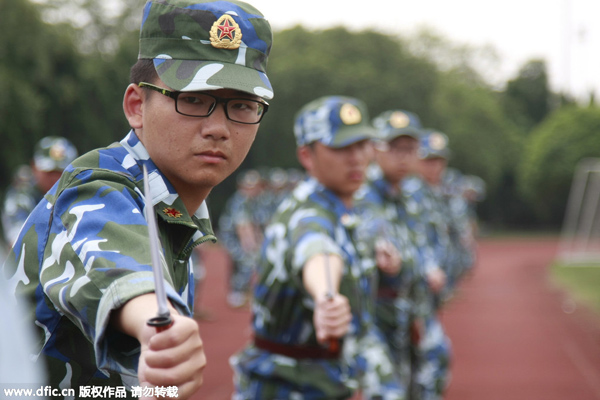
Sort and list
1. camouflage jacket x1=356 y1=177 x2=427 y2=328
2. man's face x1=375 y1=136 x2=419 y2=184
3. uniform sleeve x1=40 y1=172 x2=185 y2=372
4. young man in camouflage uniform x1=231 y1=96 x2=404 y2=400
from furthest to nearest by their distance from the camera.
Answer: man's face x1=375 y1=136 x2=419 y2=184 → camouflage jacket x1=356 y1=177 x2=427 y2=328 → young man in camouflage uniform x1=231 y1=96 x2=404 y2=400 → uniform sleeve x1=40 y1=172 x2=185 y2=372

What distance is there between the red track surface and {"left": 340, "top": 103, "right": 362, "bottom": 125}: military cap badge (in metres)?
3.72

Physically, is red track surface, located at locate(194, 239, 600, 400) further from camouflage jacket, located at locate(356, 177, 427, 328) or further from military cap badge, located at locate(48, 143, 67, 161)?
military cap badge, located at locate(48, 143, 67, 161)

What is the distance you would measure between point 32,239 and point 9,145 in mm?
16271

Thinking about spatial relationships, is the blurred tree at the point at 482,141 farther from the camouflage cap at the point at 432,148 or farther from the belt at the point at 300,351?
the belt at the point at 300,351

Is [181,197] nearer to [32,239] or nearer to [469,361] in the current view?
[32,239]

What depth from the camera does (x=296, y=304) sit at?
4.14m

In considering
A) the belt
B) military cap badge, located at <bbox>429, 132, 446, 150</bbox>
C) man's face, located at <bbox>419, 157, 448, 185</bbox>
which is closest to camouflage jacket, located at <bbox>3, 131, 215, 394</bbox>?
the belt

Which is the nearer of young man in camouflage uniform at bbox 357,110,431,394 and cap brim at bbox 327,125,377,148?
cap brim at bbox 327,125,377,148

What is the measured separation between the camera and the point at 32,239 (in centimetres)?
187

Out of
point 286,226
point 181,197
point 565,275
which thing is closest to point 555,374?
point 286,226

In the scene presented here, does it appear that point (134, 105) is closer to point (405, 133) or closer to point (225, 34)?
point (225, 34)

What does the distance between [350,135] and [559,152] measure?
112 ft

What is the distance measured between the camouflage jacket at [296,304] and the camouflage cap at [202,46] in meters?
1.93

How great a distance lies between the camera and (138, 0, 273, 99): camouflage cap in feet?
6.46
